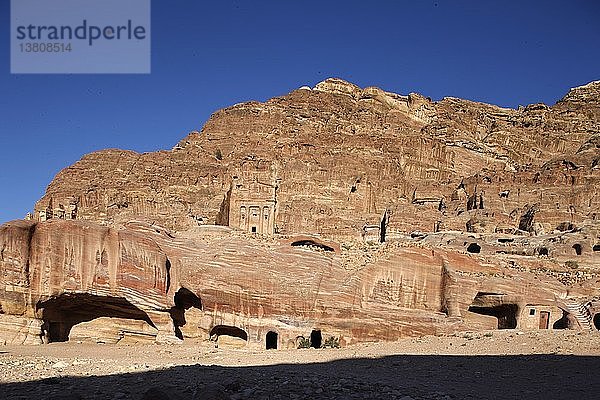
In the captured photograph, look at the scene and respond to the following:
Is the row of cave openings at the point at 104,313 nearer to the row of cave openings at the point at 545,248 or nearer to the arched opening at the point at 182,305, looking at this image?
the arched opening at the point at 182,305

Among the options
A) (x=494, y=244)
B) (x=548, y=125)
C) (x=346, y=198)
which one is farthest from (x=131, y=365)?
(x=548, y=125)

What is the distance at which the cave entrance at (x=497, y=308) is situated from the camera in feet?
73.2

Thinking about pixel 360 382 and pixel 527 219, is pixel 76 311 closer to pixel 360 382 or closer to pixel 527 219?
pixel 360 382

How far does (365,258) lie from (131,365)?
12189 millimetres

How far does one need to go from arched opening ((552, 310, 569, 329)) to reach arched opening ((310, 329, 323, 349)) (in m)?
9.76

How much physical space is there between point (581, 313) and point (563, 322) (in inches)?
31.2

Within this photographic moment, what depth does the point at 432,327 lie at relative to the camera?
2061cm

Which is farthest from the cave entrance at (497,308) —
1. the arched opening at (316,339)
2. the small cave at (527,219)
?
the small cave at (527,219)

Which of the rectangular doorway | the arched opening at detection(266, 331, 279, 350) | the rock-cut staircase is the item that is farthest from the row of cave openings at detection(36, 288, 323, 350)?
the rock-cut staircase

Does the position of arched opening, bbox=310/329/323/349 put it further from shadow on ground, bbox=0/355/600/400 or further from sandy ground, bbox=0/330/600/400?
shadow on ground, bbox=0/355/600/400

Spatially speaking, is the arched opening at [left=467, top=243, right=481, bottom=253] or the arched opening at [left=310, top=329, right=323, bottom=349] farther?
the arched opening at [left=467, top=243, right=481, bottom=253]

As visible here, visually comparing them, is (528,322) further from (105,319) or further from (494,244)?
(494,244)

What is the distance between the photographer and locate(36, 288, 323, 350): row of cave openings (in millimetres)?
19734

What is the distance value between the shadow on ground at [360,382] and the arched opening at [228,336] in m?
7.24
